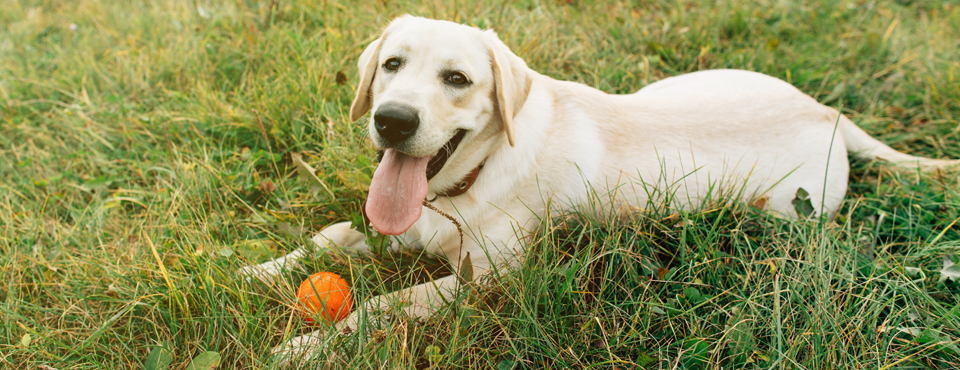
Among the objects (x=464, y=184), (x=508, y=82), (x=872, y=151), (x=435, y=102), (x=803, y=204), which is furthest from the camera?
(x=872, y=151)

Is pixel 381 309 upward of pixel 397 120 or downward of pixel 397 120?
downward

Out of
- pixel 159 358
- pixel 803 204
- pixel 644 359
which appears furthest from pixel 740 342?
pixel 159 358

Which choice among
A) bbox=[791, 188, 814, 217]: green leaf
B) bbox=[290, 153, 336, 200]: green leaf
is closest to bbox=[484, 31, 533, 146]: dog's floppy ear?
bbox=[290, 153, 336, 200]: green leaf

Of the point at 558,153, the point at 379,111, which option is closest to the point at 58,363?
the point at 379,111

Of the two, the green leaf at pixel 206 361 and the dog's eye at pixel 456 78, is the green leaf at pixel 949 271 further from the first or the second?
the green leaf at pixel 206 361

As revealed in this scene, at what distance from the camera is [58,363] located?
1985 millimetres

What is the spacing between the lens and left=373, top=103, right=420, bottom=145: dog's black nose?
191 centimetres

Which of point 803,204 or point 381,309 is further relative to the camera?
point 803,204

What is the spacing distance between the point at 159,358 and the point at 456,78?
5.34ft

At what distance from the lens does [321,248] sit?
7.95ft

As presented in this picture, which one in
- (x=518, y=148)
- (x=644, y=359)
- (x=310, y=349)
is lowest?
(x=310, y=349)

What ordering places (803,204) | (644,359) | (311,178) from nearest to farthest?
(644,359), (803,204), (311,178)

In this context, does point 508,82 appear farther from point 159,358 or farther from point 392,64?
point 159,358

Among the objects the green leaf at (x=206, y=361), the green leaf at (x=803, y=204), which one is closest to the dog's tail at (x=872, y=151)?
the green leaf at (x=803, y=204)
